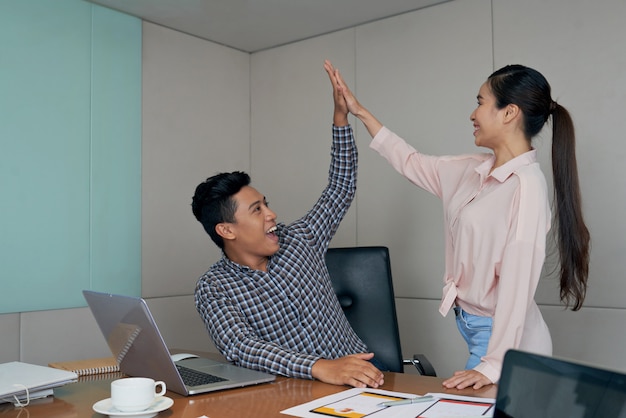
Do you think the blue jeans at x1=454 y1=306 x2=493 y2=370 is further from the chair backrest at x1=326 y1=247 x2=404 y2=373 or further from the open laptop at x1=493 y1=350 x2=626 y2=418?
the open laptop at x1=493 y1=350 x2=626 y2=418

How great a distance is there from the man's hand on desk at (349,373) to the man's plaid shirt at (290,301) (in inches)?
1.7

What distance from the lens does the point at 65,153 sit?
330 cm

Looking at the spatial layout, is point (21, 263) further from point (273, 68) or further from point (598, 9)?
point (598, 9)

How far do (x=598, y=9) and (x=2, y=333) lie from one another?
323 centimetres

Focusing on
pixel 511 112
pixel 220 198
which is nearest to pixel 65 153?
pixel 220 198

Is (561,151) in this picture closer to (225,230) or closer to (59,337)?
(225,230)

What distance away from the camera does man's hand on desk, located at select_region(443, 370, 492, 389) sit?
177 cm

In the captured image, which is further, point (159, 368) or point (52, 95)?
point (52, 95)

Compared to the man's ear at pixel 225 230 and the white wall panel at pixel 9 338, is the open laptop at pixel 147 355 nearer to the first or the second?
the man's ear at pixel 225 230

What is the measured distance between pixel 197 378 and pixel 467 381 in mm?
785

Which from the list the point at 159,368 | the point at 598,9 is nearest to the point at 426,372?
the point at 159,368

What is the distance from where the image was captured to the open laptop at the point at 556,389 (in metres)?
0.80

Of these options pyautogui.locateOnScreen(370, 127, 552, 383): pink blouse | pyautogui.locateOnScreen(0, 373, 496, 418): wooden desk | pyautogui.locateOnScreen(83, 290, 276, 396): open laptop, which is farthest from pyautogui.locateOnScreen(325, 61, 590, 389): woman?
pyautogui.locateOnScreen(83, 290, 276, 396): open laptop

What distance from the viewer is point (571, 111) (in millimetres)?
3045
